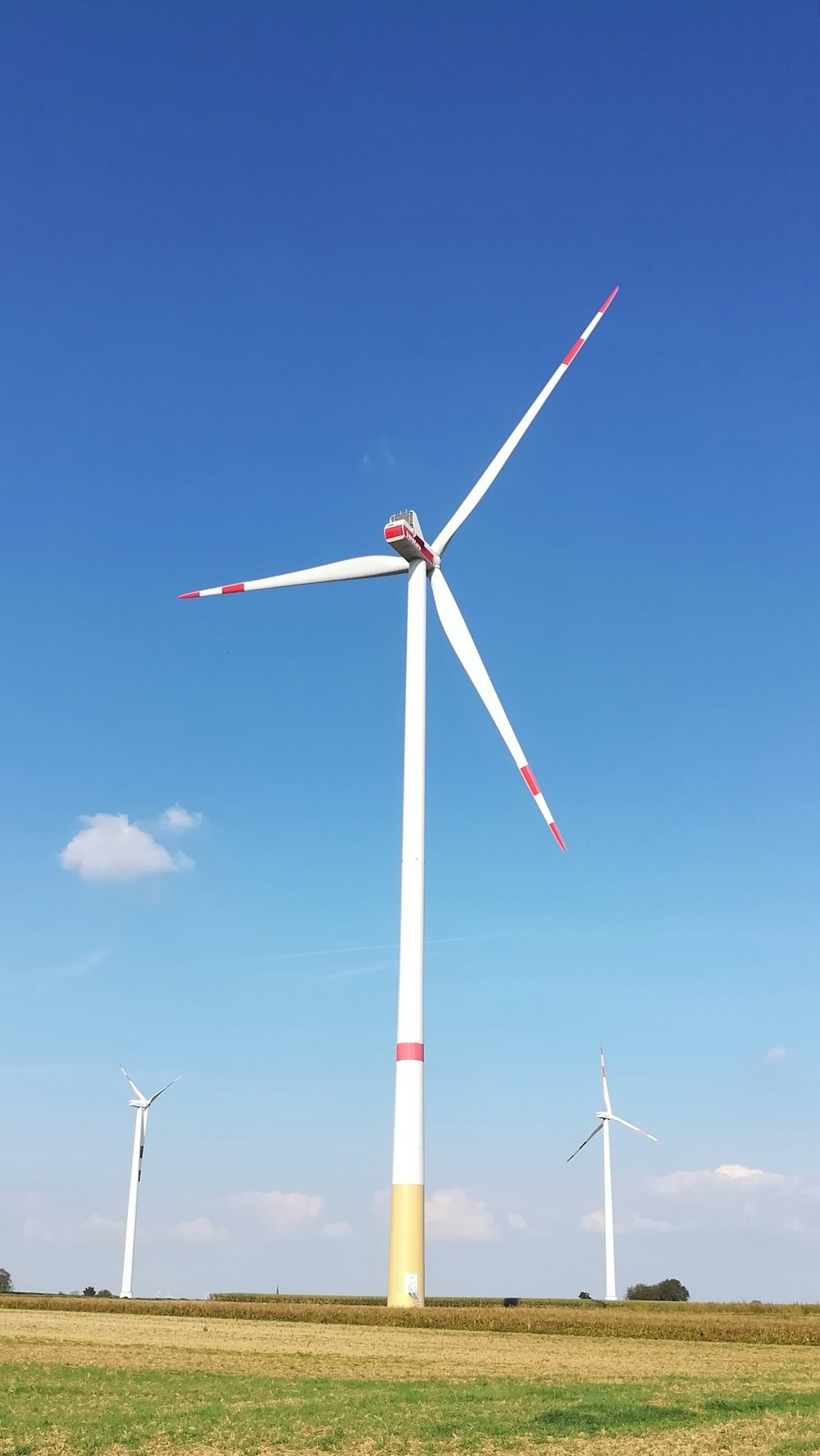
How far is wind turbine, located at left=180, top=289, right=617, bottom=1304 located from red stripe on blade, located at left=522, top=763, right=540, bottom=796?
0.04 meters

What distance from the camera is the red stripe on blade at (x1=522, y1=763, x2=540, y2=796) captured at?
65.8 metres

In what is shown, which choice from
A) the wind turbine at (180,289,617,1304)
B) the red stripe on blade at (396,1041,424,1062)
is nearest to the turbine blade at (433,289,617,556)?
the wind turbine at (180,289,617,1304)

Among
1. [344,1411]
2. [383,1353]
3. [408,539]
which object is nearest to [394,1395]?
[344,1411]

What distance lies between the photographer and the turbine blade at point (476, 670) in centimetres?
6606

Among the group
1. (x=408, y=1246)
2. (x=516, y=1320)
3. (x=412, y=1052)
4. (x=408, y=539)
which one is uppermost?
(x=408, y=539)

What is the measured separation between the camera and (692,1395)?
30000 mm

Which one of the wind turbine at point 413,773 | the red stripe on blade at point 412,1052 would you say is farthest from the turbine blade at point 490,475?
the red stripe on blade at point 412,1052

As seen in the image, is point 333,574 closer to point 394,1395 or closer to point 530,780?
point 530,780

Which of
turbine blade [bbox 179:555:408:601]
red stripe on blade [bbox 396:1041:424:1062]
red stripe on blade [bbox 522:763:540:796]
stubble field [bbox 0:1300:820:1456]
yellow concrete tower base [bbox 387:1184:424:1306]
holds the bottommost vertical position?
stubble field [bbox 0:1300:820:1456]

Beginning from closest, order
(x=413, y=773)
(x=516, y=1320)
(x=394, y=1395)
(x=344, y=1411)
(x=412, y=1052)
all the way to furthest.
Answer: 1. (x=344, y=1411)
2. (x=394, y=1395)
3. (x=516, y=1320)
4. (x=412, y=1052)
5. (x=413, y=773)

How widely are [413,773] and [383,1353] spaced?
31.6 m

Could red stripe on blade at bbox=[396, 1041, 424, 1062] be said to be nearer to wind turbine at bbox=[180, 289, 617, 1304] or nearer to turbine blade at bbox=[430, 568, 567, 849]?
wind turbine at bbox=[180, 289, 617, 1304]

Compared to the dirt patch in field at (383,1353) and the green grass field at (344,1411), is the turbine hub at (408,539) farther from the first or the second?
the green grass field at (344,1411)

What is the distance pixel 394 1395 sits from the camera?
29.6m
